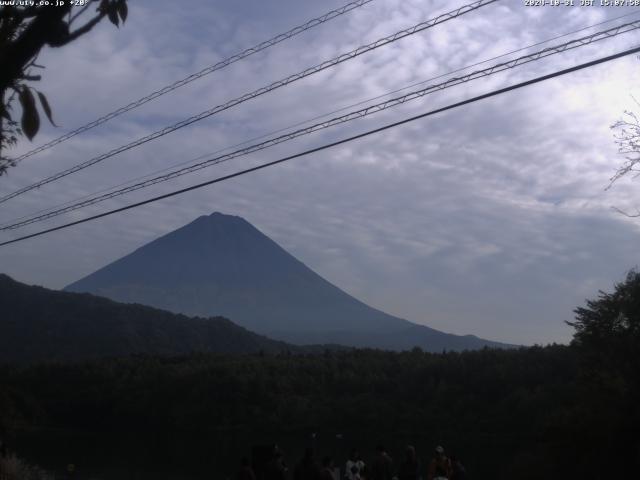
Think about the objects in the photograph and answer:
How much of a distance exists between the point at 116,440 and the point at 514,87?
4883 centimetres

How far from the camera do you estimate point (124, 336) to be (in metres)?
106

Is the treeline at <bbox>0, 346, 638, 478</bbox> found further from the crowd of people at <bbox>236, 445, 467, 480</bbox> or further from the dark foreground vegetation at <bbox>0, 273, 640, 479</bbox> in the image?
the crowd of people at <bbox>236, 445, 467, 480</bbox>

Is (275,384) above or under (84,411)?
above

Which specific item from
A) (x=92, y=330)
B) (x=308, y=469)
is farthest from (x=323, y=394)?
(x=308, y=469)

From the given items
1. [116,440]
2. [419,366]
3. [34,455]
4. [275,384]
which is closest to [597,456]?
[34,455]

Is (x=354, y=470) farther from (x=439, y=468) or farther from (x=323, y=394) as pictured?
(x=323, y=394)

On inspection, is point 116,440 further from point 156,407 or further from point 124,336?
point 124,336

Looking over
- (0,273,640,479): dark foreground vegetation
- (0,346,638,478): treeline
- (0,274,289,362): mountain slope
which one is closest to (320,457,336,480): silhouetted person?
(0,273,640,479): dark foreground vegetation

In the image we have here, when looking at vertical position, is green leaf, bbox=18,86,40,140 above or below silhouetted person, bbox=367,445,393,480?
above

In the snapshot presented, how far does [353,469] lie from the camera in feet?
45.6

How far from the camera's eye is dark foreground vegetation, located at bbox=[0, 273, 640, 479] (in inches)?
1501

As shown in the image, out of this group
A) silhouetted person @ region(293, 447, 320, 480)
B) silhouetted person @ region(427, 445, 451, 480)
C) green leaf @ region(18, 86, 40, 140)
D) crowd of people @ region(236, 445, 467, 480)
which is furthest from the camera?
silhouetted person @ region(427, 445, 451, 480)

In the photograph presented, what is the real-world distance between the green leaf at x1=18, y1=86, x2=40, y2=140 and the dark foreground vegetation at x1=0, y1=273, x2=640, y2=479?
920 inches

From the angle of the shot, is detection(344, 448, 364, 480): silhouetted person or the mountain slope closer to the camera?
detection(344, 448, 364, 480): silhouetted person
